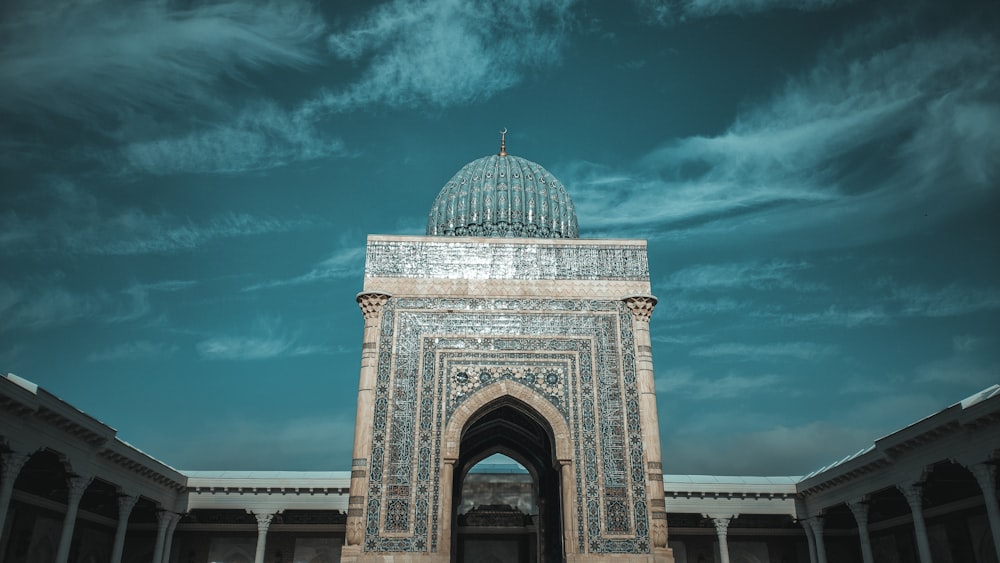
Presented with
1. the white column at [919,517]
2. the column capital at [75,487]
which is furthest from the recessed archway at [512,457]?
the column capital at [75,487]

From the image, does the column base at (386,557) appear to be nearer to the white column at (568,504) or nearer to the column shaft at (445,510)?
the column shaft at (445,510)

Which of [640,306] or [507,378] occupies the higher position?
[640,306]

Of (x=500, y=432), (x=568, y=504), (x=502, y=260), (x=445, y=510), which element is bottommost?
(x=445, y=510)

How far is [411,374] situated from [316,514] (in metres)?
11.3

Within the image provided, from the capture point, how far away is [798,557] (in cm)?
2331

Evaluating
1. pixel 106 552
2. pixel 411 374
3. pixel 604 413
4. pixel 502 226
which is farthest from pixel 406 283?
pixel 106 552

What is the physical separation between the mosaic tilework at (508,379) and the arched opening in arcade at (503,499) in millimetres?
4363

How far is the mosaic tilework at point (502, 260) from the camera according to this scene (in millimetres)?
15148

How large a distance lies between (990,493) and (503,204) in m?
10.5

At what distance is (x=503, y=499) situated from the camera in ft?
80.9

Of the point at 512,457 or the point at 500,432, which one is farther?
the point at 512,457

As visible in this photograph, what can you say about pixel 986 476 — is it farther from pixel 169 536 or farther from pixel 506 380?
pixel 169 536

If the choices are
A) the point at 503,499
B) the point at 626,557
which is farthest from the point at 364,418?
the point at 503,499

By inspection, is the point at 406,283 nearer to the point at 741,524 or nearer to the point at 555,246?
the point at 555,246
